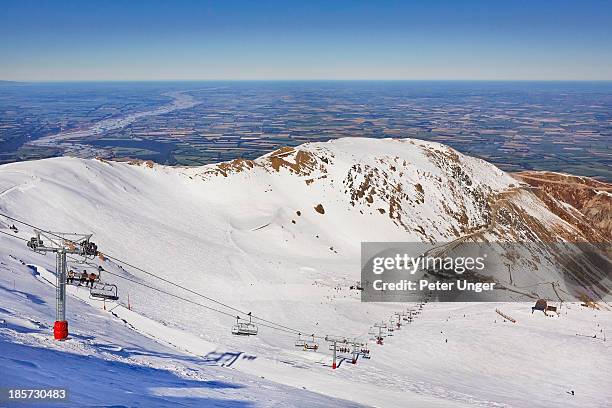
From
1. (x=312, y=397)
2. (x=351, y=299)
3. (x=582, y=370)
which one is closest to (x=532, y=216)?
(x=351, y=299)

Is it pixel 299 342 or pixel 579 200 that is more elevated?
pixel 299 342

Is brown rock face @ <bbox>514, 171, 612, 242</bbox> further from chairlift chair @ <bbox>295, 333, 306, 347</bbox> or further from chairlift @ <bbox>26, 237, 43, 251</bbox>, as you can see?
chairlift @ <bbox>26, 237, 43, 251</bbox>

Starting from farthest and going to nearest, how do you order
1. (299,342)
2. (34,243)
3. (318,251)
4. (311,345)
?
(318,251) < (299,342) < (311,345) < (34,243)

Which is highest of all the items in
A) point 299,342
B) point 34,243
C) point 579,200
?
point 34,243

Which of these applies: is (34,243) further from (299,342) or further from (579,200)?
(579,200)

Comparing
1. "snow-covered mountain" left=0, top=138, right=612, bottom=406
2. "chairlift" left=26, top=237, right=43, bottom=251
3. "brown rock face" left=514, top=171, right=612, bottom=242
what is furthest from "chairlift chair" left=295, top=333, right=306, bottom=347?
"brown rock face" left=514, top=171, right=612, bottom=242

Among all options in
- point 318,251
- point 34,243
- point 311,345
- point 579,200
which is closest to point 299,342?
point 311,345

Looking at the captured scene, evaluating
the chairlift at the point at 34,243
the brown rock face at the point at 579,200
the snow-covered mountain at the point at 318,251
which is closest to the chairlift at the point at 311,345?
the snow-covered mountain at the point at 318,251

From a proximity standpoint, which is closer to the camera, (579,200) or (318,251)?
(318,251)
